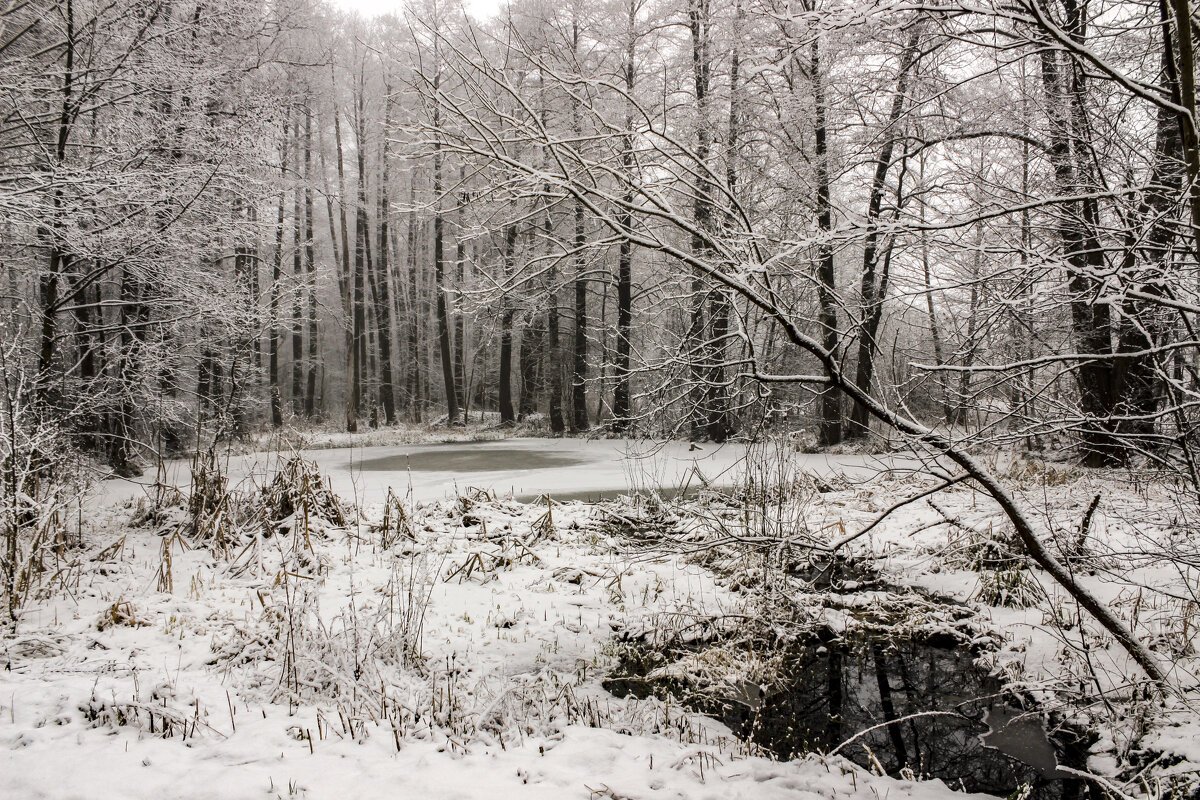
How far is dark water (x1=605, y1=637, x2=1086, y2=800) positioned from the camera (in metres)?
3.33

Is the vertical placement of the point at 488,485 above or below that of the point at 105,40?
below

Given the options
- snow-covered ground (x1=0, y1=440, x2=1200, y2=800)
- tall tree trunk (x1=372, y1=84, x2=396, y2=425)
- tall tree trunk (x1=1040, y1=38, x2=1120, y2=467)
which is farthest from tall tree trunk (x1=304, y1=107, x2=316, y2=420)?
tall tree trunk (x1=1040, y1=38, x2=1120, y2=467)

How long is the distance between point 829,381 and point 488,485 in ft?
23.6

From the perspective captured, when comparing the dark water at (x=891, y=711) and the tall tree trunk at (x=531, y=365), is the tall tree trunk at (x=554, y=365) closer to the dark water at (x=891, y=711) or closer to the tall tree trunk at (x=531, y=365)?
the tall tree trunk at (x=531, y=365)

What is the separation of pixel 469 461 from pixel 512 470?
1.70 m

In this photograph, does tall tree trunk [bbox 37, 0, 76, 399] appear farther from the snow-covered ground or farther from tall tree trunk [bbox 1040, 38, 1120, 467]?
tall tree trunk [bbox 1040, 38, 1120, 467]

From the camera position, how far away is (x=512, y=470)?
455 inches

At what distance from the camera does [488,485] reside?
966 centimetres

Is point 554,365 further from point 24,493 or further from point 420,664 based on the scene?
point 420,664

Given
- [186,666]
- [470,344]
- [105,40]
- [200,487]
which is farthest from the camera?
[470,344]

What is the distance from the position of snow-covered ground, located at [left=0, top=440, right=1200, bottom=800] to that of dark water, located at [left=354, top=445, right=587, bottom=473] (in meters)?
4.60

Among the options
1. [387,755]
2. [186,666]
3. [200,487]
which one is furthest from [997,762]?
[200,487]

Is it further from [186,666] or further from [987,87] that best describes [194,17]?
[987,87]

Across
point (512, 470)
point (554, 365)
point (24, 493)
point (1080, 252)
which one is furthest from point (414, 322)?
point (1080, 252)
